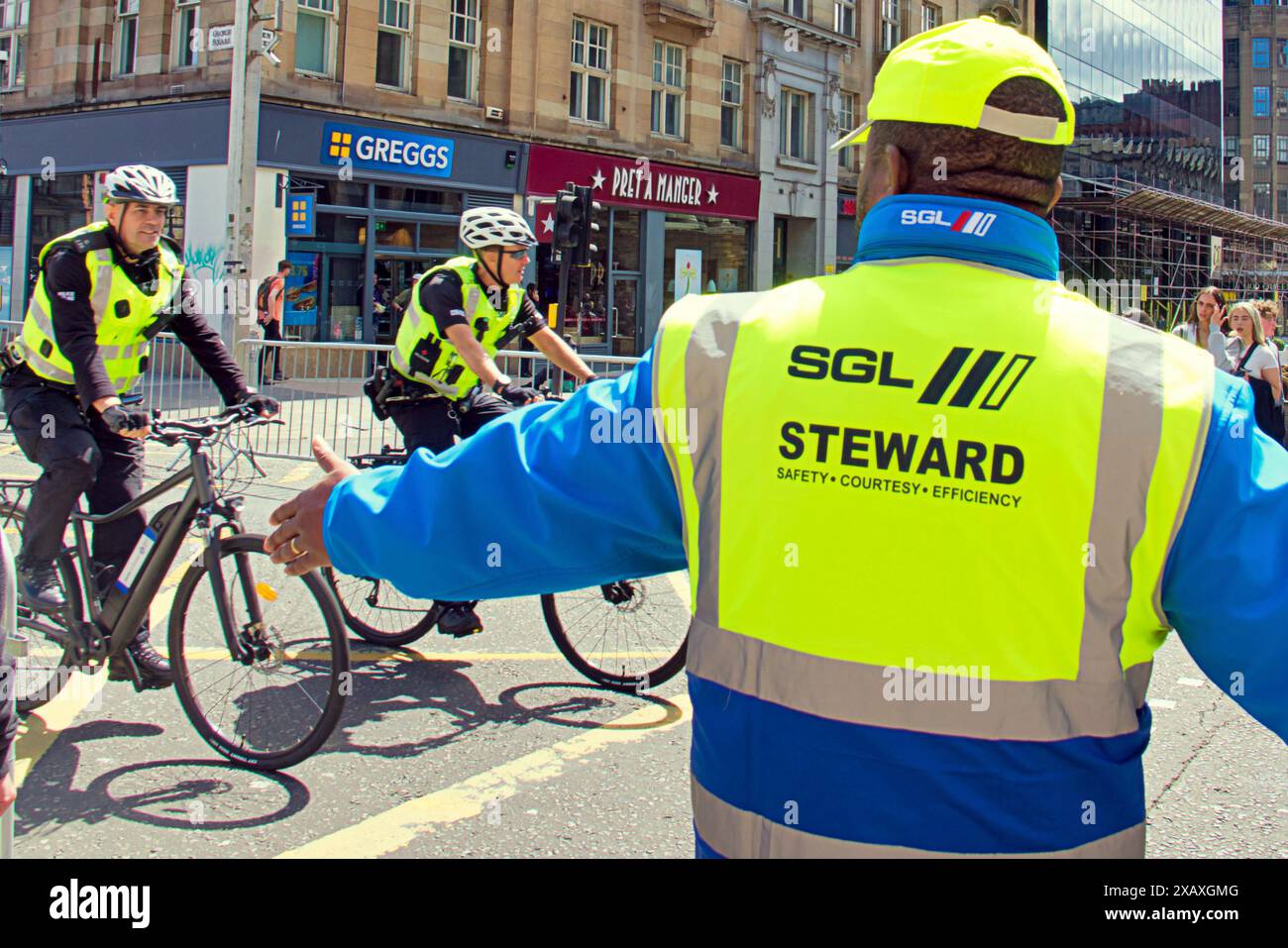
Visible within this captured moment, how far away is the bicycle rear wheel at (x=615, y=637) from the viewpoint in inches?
221

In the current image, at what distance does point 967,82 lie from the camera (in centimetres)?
171

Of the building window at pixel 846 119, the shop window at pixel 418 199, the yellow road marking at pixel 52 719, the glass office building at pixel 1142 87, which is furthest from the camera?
the glass office building at pixel 1142 87

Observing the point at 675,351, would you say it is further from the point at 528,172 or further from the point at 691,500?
the point at 528,172

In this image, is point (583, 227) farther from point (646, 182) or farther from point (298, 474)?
point (646, 182)

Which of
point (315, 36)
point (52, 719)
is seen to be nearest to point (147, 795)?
point (52, 719)

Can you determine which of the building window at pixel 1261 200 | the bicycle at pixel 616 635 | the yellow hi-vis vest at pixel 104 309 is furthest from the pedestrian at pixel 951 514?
the building window at pixel 1261 200

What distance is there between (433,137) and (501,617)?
1785cm

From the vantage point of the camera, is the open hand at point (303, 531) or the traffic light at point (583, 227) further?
the traffic light at point (583, 227)

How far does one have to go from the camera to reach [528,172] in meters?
25.0

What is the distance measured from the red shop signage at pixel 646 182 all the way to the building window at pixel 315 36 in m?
4.60

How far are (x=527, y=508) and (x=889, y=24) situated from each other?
122 feet

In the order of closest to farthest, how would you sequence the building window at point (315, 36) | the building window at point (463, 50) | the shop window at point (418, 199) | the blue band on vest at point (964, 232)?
1. the blue band on vest at point (964, 232)
2. the building window at point (315, 36)
3. the shop window at point (418, 199)
4. the building window at point (463, 50)

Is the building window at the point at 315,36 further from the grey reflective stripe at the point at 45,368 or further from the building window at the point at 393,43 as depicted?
the grey reflective stripe at the point at 45,368
